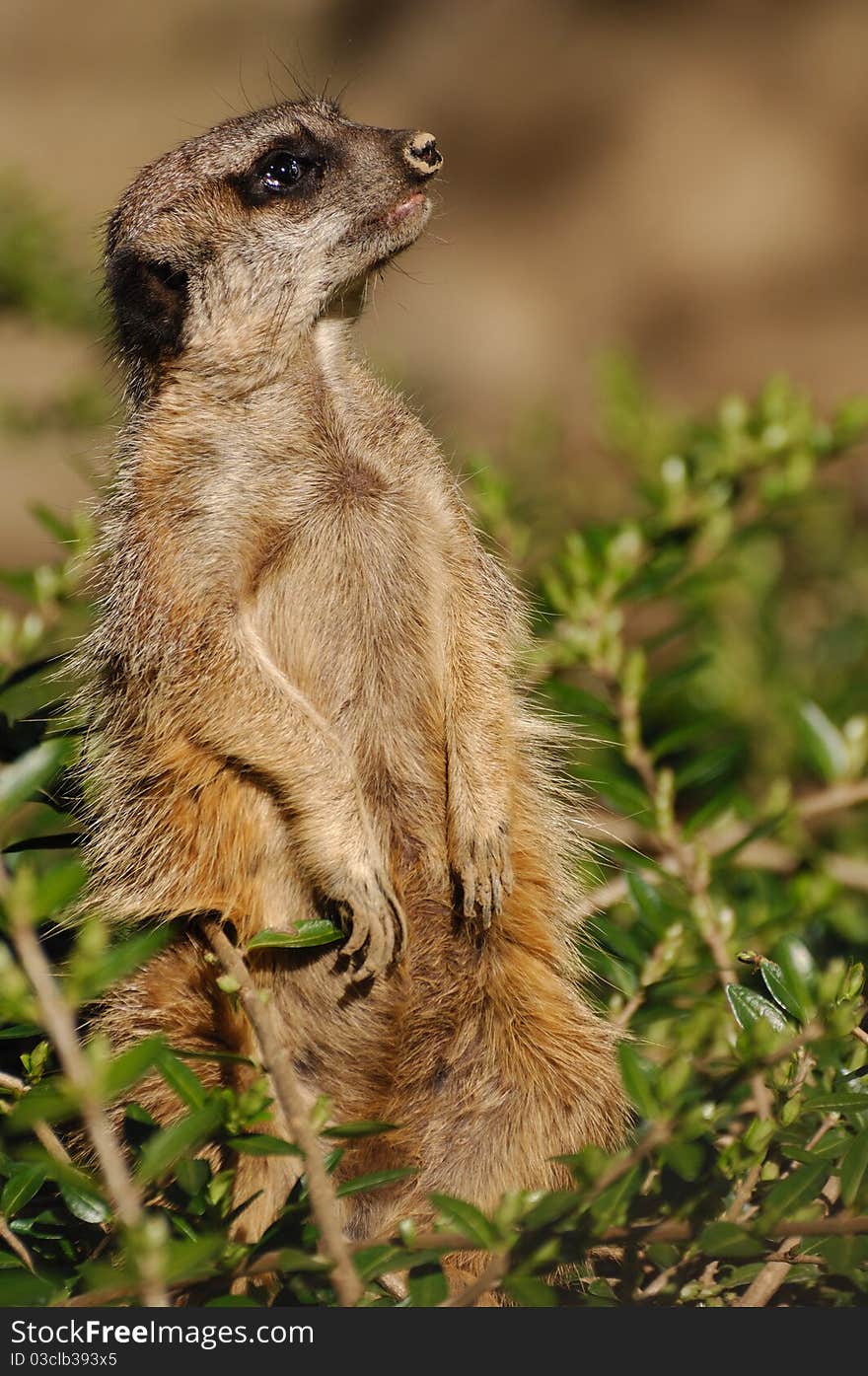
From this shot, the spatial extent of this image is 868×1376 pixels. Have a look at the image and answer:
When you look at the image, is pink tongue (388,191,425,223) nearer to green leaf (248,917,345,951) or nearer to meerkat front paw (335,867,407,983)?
meerkat front paw (335,867,407,983)

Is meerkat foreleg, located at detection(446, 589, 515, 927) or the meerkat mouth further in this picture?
the meerkat mouth

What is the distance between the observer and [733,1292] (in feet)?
5.62

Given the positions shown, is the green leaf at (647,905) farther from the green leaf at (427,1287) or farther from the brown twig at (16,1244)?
the brown twig at (16,1244)

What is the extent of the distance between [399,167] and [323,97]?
Result: 0.49 metres

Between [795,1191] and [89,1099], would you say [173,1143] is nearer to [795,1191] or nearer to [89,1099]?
[89,1099]

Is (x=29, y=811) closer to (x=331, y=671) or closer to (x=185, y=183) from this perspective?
(x=331, y=671)

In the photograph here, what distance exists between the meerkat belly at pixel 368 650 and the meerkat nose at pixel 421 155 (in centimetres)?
69

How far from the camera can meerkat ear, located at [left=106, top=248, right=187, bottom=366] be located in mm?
2467

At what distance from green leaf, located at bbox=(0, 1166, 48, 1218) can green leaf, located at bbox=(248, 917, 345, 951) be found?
0.38 metres

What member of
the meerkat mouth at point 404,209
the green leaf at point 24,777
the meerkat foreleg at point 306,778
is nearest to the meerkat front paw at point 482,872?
the meerkat foreleg at point 306,778

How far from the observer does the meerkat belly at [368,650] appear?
2.28 meters

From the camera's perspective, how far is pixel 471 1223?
1332 mm

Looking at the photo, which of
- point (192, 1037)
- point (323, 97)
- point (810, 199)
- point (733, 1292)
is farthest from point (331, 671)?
point (810, 199)

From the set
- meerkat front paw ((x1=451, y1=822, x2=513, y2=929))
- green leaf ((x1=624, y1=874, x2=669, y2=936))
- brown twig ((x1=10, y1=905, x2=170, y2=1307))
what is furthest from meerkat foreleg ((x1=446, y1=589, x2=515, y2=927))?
brown twig ((x1=10, y1=905, x2=170, y2=1307))
